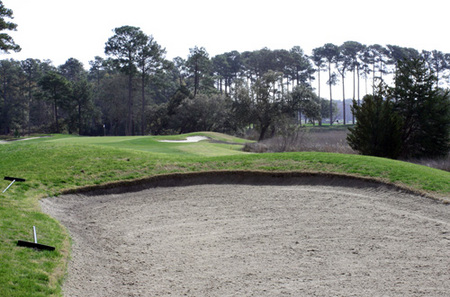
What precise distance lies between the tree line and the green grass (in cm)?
2866

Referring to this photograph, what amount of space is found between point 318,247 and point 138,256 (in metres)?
3.16

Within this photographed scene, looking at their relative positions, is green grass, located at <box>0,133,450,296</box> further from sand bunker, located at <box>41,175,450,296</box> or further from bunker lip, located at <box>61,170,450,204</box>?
sand bunker, located at <box>41,175,450,296</box>

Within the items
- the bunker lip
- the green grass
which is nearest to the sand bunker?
the bunker lip

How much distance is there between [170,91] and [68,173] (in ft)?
267

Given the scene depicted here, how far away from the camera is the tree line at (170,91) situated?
4441 centimetres

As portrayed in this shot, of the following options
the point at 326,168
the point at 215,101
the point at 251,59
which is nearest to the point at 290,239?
the point at 326,168

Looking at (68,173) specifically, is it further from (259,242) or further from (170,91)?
(170,91)

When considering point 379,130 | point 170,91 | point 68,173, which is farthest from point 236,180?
point 170,91

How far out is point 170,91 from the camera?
91812mm

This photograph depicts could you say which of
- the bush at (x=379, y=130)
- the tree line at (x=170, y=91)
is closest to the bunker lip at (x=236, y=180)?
the bush at (x=379, y=130)

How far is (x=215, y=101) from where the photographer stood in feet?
186

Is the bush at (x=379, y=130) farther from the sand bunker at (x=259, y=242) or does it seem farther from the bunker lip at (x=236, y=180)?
the sand bunker at (x=259, y=242)

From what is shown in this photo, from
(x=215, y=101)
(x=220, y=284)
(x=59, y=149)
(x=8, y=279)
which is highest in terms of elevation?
(x=215, y=101)

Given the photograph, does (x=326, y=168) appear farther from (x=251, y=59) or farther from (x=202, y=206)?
(x=251, y=59)
